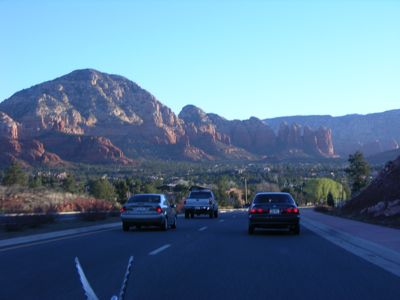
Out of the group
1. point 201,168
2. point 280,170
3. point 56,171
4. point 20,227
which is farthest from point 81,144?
point 20,227

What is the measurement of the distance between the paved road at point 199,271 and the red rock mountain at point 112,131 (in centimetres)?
10776

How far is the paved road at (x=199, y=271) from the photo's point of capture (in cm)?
1064

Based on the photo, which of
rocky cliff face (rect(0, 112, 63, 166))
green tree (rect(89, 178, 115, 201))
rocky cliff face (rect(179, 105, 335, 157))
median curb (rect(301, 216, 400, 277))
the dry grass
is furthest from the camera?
rocky cliff face (rect(179, 105, 335, 157))

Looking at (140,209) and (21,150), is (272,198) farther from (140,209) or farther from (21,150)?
(21,150)

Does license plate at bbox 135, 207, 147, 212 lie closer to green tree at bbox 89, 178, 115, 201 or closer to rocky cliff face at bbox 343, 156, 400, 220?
rocky cliff face at bbox 343, 156, 400, 220

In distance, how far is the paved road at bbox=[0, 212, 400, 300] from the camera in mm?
10641

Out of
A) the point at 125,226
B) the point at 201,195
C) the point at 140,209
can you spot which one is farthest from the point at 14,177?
the point at 140,209

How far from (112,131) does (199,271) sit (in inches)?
5267

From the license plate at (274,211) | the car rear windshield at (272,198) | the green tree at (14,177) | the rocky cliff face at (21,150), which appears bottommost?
the license plate at (274,211)

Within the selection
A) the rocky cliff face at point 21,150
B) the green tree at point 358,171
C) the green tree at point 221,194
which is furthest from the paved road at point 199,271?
the rocky cliff face at point 21,150

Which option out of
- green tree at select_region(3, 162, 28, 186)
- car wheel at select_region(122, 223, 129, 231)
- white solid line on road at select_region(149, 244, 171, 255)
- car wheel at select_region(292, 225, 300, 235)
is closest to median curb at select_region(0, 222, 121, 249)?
car wheel at select_region(122, 223, 129, 231)

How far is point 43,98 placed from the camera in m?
148

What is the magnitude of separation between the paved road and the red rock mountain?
107762mm

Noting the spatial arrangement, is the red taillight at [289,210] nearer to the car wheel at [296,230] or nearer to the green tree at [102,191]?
the car wheel at [296,230]
